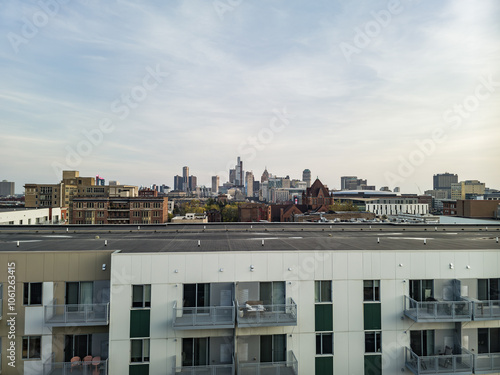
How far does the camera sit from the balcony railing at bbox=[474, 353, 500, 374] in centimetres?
1398

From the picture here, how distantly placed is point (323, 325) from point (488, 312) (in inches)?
292

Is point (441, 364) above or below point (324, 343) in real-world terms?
below

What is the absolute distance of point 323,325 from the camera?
47.1 ft

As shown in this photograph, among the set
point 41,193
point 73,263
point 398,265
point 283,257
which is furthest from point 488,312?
point 41,193

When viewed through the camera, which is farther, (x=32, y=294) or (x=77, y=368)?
(x=32, y=294)

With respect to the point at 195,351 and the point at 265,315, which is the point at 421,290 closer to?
the point at 265,315

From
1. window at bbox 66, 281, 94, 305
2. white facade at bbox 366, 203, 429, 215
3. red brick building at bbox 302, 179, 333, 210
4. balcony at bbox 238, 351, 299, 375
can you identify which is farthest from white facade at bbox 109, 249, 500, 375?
white facade at bbox 366, 203, 429, 215

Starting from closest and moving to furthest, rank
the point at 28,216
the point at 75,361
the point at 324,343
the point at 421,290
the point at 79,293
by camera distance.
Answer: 1. the point at 75,361
2. the point at 79,293
3. the point at 324,343
4. the point at 421,290
5. the point at 28,216

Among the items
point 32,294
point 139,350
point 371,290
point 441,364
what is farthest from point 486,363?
point 32,294

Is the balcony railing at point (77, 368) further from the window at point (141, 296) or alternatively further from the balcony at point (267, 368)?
the balcony at point (267, 368)

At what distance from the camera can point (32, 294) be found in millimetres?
13984

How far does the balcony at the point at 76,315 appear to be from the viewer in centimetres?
1338

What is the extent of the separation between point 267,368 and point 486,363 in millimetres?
9662

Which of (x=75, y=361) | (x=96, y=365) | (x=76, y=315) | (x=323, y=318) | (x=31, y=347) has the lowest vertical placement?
(x=96, y=365)
